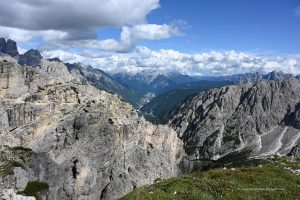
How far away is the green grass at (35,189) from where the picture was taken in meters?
180

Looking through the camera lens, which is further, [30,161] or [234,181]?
[30,161]

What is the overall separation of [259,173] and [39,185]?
165 meters

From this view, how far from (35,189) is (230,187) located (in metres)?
163

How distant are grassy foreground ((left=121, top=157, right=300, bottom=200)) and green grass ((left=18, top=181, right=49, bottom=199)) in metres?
145

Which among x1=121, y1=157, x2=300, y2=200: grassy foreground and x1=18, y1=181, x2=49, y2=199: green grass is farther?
x1=18, y1=181, x2=49, y2=199: green grass

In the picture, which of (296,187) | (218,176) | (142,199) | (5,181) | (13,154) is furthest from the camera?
(13,154)

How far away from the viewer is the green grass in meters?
180

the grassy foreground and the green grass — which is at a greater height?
the grassy foreground

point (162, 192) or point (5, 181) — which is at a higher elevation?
point (162, 192)

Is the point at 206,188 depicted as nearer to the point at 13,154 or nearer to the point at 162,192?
the point at 162,192

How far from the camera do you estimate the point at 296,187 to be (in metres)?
41.0

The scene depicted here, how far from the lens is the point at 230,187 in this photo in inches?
1612

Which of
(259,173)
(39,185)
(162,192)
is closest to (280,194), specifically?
(259,173)

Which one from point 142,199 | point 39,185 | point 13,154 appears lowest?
point 39,185
